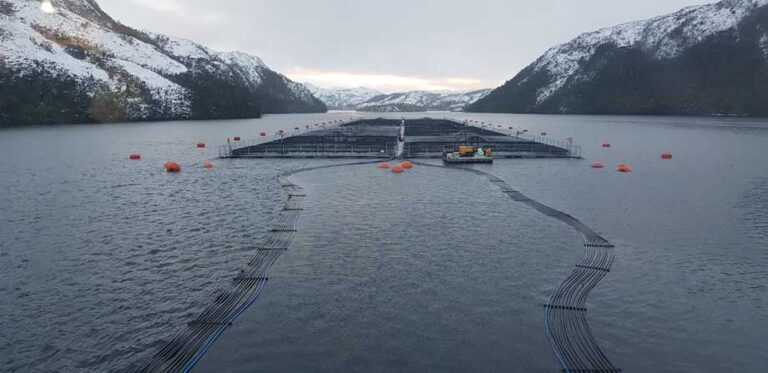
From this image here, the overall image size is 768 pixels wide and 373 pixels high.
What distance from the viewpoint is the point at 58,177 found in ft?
226

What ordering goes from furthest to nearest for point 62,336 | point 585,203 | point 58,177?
1. point 58,177
2. point 585,203
3. point 62,336

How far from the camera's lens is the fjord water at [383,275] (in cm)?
2061

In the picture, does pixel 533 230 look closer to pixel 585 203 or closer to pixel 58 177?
pixel 585 203

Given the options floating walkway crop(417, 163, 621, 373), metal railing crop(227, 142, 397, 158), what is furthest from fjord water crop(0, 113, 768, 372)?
metal railing crop(227, 142, 397, 158)

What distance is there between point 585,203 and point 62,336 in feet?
161

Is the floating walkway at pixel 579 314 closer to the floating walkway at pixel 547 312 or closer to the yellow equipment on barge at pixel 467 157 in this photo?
the floating walkway at pixel 547 312

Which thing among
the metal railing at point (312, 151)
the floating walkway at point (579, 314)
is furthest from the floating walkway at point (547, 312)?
the metal railing at point (312, 151)

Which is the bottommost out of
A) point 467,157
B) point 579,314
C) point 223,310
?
point 579,314

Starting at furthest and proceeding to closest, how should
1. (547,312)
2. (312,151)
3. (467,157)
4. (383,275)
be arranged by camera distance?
1. (312,151)
2. (467,157)
3. (383,275)
4. (547,312)

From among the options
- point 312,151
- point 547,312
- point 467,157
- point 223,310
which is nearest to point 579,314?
point 547,312

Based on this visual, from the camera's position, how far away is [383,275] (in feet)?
96.2

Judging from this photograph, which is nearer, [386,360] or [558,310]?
[386,360]

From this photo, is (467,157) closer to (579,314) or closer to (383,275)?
(383,275)

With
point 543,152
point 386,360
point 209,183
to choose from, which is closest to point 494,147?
point 543,152
